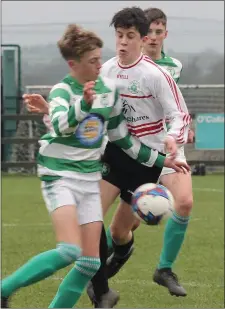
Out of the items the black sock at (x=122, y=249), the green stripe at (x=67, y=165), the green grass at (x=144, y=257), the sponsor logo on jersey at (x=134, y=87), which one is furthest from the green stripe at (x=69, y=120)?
the black sock at (x=122, y=249)

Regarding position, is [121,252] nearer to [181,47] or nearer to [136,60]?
[136,60]

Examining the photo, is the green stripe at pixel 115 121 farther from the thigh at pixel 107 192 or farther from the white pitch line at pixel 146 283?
the white pitch line at pixel 146 283

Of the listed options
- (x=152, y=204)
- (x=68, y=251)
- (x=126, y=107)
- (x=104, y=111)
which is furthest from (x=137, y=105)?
(x=68, y=251)

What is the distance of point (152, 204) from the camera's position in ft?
19.8

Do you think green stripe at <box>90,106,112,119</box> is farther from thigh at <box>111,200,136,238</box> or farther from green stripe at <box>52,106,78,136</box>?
thigh at <box>111,200,136,238</box>

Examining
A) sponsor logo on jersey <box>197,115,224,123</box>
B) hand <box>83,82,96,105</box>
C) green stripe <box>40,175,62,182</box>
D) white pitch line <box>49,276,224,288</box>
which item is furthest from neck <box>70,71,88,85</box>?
sponsor logo on jersey <box>197,115,224,123</box>

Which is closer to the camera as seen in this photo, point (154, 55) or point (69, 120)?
point (69, 120)

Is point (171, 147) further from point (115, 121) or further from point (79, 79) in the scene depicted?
point (79, 79)

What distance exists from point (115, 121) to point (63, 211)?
870mm

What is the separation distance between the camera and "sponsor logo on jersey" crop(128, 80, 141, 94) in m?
6.57

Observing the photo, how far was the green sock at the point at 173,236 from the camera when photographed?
7266 mm

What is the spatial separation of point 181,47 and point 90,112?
18.6 m

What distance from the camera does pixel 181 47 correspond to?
951 inches

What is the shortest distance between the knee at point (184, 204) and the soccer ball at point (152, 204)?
872mm
